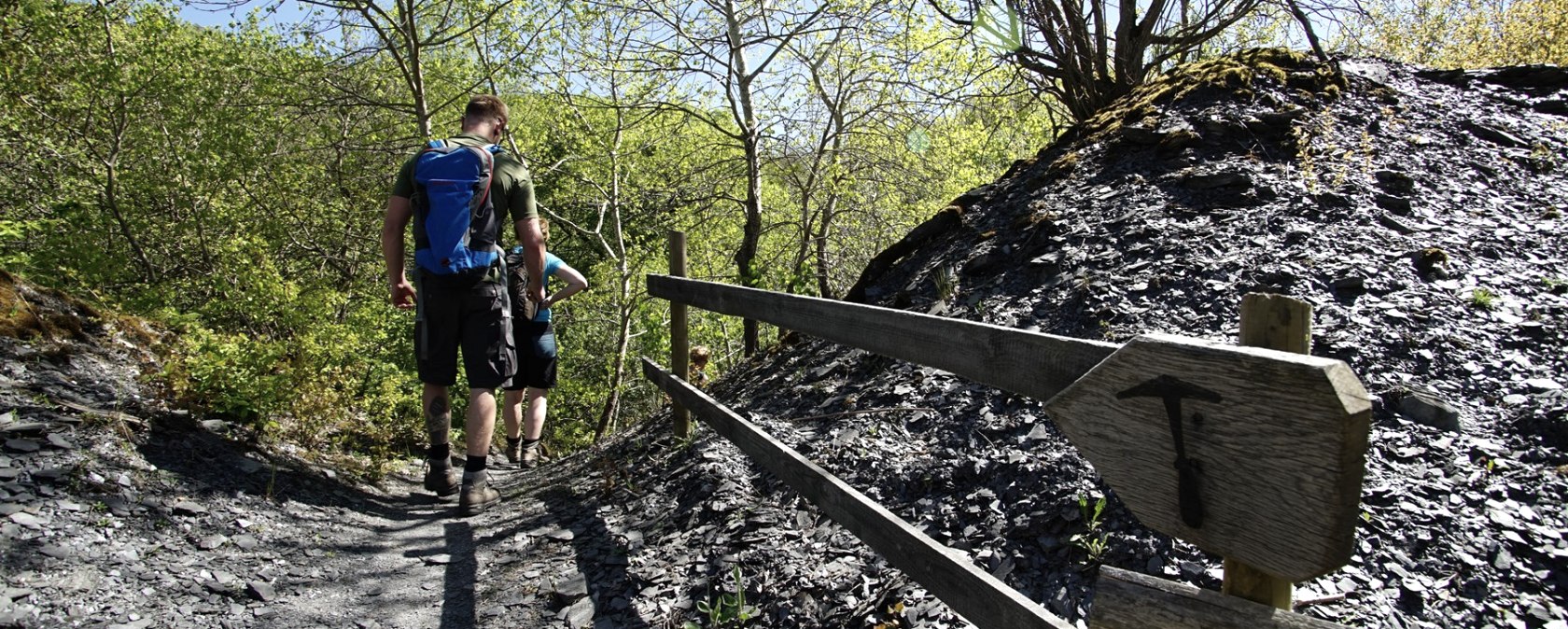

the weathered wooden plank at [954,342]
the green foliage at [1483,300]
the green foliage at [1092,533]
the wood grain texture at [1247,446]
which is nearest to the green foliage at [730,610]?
the weathered wooden plank at [954,342]

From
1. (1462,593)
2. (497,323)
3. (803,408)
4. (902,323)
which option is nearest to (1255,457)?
(902,323)

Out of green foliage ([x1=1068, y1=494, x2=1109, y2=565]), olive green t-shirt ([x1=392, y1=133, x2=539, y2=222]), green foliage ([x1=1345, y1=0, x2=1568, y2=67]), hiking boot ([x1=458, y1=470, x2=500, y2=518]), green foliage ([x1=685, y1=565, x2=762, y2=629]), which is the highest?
green foliage ([x1=1345, y1=0, x2=1568, y2=67])

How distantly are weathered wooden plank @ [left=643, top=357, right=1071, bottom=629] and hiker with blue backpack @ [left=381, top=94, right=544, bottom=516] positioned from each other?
1.75m

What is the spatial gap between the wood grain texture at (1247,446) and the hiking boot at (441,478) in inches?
181

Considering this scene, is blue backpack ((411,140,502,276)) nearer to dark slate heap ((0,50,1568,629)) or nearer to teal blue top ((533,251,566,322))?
teal blue top ((533,251,566,322))

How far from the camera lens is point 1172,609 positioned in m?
1.48

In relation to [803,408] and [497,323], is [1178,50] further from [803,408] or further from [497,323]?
[497,323]

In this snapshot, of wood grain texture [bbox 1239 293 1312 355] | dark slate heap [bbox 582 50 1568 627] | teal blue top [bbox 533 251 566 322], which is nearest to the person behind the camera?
wood grain texture [bbox 1239 293 1312 355]

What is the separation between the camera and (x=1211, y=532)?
55.5 inches

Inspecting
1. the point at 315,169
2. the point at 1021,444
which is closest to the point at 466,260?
the point at 1021,444

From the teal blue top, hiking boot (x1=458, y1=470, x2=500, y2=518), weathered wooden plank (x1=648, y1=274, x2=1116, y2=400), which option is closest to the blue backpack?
the teal blue top

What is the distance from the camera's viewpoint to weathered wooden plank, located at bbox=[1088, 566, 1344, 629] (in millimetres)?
1354

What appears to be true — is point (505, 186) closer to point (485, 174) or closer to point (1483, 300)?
point (485, 174)

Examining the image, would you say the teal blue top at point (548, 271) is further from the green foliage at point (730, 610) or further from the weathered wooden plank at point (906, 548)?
the green foliage at point (730, 610)
